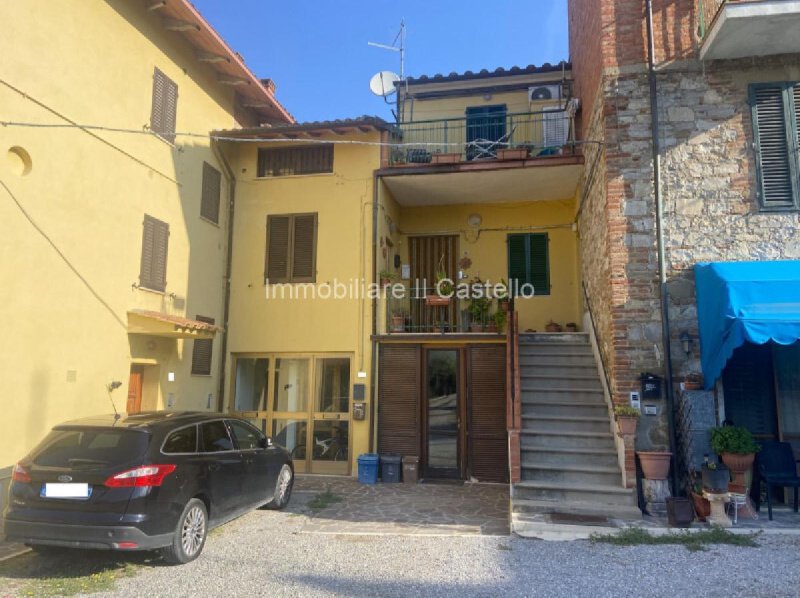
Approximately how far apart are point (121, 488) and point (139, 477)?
0.56 ft

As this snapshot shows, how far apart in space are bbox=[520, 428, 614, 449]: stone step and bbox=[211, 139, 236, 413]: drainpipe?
20.2ft

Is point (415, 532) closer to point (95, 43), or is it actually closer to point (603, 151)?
point (603, 151)

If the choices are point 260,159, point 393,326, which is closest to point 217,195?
point 260,159

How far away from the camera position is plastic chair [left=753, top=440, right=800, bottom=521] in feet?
23.7

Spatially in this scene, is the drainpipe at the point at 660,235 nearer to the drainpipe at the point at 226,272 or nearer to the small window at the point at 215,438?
the small window at the point at 215,438

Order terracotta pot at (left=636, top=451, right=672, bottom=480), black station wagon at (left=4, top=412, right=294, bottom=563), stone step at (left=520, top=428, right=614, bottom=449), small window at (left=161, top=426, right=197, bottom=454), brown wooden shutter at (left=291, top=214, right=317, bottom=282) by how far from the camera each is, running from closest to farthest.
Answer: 1. black station wagon at (left=4, top=412, right=294, bottom=563)
2. small window at (left=161, top=426, right=197, bottom=454)
3. terracotta pot at (left=636, top=451, right=672, bottom=480)
4. stone step at (left=520, top=428, right=614, bottom=449)
5. brown wooden shutter at (left=291, top=214, right=317, bottom=282)

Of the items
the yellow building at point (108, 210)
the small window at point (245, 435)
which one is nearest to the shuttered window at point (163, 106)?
the yellow building at point (108, 210)

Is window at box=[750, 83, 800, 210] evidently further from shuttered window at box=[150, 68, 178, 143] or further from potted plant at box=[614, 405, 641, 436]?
shuttered window at box=[150, 68, 178, 143]

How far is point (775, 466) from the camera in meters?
7.45

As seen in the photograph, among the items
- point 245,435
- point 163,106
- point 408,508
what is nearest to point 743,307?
point 408,508

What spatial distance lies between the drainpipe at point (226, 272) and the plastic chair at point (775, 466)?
9256mm

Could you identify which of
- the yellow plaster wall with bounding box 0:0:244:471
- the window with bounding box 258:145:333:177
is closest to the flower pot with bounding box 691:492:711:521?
the yellow plaster wall with bounding box 0:0:244:471

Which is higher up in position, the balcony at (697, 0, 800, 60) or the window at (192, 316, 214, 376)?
the balcony at (697, 0, 800, 60)

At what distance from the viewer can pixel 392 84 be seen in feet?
43.8
